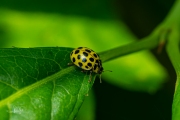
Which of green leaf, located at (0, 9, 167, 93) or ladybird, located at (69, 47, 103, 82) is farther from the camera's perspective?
green leaf, located at (0, 9, 167, 93)

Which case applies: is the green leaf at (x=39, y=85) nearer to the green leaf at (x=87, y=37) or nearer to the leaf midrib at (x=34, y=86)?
the leaf midrib at (x=34, y=86)

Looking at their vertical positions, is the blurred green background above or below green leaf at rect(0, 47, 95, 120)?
above

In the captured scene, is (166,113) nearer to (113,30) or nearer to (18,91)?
(18,91)

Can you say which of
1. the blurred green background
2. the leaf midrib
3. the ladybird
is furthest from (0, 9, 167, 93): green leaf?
the leaf midrib

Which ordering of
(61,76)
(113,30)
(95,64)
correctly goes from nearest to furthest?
(61,76), (95,64), (113,30)

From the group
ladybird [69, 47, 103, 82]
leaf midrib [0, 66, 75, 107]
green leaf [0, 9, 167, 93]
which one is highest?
green leaf [0, 9, 167, 93]

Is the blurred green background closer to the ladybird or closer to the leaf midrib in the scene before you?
the ladybird

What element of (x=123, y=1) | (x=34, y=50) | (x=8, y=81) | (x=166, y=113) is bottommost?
(x=166, y=113)

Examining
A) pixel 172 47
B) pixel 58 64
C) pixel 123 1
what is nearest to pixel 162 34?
pixel 172 47

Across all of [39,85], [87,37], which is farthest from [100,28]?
[39,85]
